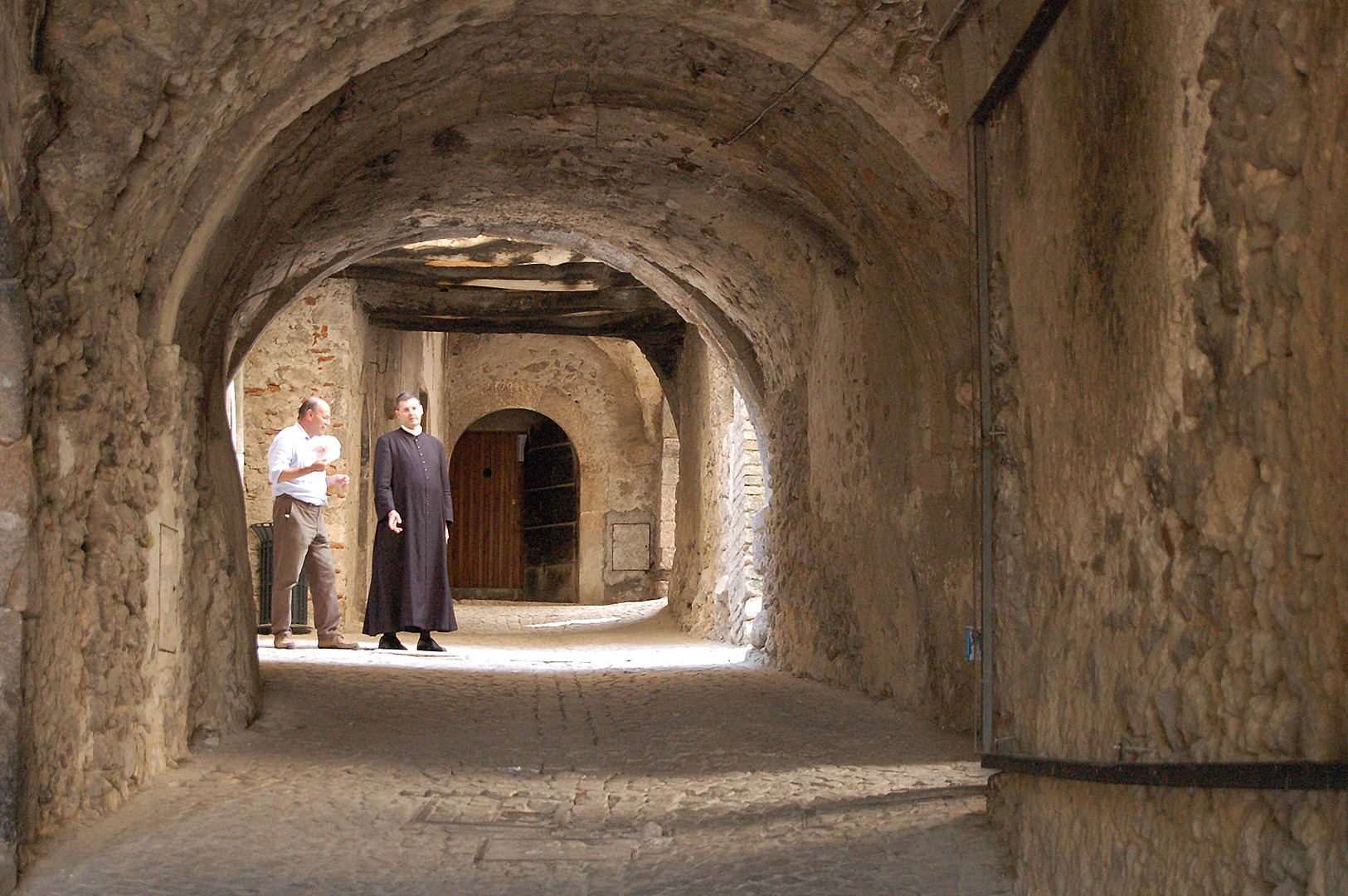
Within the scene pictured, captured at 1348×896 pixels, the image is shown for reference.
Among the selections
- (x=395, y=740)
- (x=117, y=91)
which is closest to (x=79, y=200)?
(x=117, y=91)

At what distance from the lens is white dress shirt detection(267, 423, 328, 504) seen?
6.26 m

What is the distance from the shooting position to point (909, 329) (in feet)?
13.0

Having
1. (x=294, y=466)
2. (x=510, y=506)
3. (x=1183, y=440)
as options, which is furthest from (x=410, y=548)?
(x=510, y=506)

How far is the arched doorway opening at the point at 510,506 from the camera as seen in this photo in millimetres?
16188

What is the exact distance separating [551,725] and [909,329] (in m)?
1.79

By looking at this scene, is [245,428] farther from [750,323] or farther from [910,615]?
[910,615]

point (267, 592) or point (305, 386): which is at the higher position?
point (305, 386)

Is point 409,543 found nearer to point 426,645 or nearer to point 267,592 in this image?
point 426,645

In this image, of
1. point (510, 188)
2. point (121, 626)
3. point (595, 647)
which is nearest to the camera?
point (121, 626)

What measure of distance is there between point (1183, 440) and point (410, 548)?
17.7 feet

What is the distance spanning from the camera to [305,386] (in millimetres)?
8414

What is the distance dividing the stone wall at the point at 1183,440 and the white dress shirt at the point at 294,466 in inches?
181

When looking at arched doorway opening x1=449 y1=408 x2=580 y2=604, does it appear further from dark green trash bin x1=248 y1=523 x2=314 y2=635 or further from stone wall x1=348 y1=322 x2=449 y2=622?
dark green trash bin x1=248 y1=523 x2=314 y2=635

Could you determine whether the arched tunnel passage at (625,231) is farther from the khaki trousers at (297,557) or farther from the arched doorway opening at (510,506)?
the arched doorway opening at (510,506)
